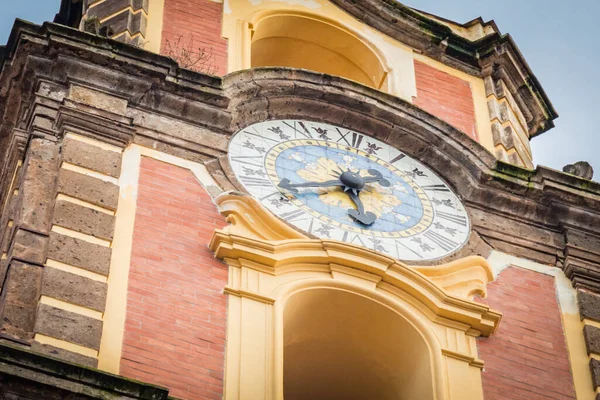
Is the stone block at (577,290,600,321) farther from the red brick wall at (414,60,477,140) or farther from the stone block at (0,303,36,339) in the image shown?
the stone block at (0,303,36,339)

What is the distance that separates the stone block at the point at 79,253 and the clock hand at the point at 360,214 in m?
2.77

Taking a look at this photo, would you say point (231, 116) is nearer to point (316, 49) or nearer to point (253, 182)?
point (253, 182)

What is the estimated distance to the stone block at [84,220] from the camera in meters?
15.6

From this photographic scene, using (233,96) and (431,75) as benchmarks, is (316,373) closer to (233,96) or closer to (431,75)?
(233,96)

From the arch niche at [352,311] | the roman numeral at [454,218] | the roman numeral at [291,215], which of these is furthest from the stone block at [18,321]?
the roman numeral at [454,218]

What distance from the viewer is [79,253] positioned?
15.4m

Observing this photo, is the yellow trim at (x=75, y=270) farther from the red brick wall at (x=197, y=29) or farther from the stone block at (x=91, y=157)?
the red brick wall at (x=197, y=29)

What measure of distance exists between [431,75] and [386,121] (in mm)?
2024

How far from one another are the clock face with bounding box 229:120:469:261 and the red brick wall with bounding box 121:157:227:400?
819 mm

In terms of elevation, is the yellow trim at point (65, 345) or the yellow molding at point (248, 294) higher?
the yellow molding at point (248, 294)

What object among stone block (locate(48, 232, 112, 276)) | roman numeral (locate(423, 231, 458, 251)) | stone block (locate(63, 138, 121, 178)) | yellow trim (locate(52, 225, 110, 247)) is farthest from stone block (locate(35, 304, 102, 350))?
roman numeral (locate(423, 231, 458, 251))

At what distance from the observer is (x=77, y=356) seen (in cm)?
1428

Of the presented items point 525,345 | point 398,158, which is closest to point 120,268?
point 525,345

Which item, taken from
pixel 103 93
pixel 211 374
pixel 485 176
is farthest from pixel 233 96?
pixel 211 374
